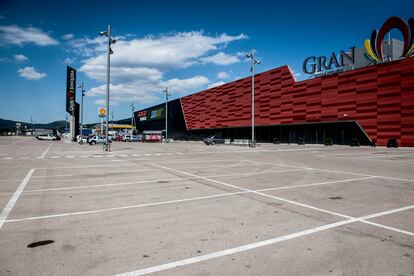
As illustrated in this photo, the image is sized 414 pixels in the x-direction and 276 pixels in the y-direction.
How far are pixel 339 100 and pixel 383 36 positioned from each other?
927 cm

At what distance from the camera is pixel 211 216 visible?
21.3ft

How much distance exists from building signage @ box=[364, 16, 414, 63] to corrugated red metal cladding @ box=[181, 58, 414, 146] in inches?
66.6

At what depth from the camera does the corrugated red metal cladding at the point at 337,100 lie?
35.1m

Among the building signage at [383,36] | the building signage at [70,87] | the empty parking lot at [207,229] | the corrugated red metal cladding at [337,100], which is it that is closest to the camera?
the empty parking lot at [207,229]

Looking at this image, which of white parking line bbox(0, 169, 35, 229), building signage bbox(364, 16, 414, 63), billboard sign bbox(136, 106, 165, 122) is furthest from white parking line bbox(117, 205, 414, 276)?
billboard sign bbox(136, 106, 165, 122)

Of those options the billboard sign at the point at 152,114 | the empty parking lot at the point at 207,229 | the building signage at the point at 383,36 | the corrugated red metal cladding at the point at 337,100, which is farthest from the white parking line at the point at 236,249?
the billboard sign at the point at 152,114

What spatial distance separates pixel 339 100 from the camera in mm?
41969

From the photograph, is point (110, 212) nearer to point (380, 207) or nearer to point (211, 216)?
point (211, 216)

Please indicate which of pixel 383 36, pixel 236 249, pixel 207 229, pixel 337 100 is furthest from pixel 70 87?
pixel 236 249

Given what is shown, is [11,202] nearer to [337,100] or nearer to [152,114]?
[337,100]

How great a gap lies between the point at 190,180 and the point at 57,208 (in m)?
5.33

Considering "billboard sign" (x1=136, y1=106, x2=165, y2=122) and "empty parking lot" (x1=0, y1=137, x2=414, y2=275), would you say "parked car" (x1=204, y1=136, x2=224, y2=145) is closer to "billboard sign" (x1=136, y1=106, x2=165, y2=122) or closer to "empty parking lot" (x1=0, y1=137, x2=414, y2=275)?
"empty parking lot" (x1=0, y1=137, x2=414, y2=275)

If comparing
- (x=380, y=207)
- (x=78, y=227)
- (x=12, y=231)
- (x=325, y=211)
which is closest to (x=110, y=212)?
(x=78, y=227)

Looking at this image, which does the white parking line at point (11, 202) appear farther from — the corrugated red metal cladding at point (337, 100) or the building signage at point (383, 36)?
the building signage at point (383, 36)
